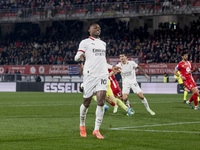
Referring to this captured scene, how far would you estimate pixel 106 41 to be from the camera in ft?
162

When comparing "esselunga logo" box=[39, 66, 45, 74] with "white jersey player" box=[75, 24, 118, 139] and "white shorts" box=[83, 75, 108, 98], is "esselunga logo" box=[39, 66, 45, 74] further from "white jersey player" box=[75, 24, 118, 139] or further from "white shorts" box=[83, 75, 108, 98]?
"white shorts" box=[83, 75, 108, 98]

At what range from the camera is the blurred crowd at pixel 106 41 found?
42906 mm

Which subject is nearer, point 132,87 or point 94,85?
point 94,85

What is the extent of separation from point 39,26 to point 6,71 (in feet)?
40.5

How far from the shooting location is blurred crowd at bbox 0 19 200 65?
4291 cm

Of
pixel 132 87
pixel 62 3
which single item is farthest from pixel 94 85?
pixel 62 3

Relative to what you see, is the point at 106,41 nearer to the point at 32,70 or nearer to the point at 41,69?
the point at 41,69

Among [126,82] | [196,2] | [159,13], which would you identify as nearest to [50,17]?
[159,13]

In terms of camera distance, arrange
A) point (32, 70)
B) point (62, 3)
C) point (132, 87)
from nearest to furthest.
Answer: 1. point (132, 87)
2. point (32, 70)
3. point (62, 3)

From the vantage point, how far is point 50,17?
54000 millimetres

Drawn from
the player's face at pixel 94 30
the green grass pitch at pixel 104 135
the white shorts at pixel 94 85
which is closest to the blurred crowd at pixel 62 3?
the green grass pitch at pixel 104 135

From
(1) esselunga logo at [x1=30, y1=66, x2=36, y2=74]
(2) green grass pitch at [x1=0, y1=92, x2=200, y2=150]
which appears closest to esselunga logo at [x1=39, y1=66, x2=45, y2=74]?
(1) esselunga logo at [x1=30, y1=66, x2=36, y2=74]

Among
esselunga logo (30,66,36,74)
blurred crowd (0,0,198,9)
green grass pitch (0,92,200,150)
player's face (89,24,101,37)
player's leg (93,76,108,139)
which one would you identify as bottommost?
esselunga logo (30,66,36,74)

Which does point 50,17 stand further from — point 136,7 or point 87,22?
point 136,7
